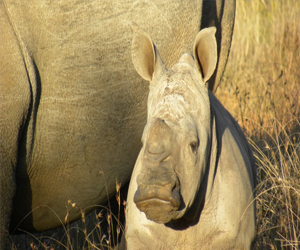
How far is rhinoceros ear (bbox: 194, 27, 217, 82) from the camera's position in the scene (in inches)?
120

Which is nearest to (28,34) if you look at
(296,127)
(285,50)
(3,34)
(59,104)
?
(3,34)

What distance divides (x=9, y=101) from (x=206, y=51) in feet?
4.00

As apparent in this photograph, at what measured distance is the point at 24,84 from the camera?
3512 millimetres

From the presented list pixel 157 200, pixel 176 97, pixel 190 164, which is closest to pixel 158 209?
pixel 157 200

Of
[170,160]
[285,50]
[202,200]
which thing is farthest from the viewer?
[285,50]

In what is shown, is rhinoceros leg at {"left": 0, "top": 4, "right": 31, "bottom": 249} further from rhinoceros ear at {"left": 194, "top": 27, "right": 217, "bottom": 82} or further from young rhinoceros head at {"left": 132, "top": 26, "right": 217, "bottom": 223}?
rhinoceros ear at {"left": 194, "top": 27, "right": 217, "bottom": 82}

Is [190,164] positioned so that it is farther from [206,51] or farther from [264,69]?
[264,69]

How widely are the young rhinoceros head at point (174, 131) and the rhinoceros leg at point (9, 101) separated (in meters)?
0.78

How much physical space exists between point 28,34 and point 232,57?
4978 mm

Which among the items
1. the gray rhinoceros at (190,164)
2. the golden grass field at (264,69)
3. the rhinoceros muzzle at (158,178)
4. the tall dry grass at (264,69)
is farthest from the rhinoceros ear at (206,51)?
the tall dry grass at (264,69)

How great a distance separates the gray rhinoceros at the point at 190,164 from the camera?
8.91 ft

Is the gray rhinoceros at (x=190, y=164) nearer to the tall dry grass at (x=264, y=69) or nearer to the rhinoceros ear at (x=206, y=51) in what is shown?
the rhinoceros ear at (x=206, y=51)

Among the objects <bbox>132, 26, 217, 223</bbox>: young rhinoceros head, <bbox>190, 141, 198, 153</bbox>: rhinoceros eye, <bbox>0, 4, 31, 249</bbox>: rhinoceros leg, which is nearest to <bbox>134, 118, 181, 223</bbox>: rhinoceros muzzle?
<bbox>132, 26, 217, 223</bbox>: young rhinoceros head

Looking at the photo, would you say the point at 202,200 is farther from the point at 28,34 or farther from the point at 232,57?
the point at 232,57
